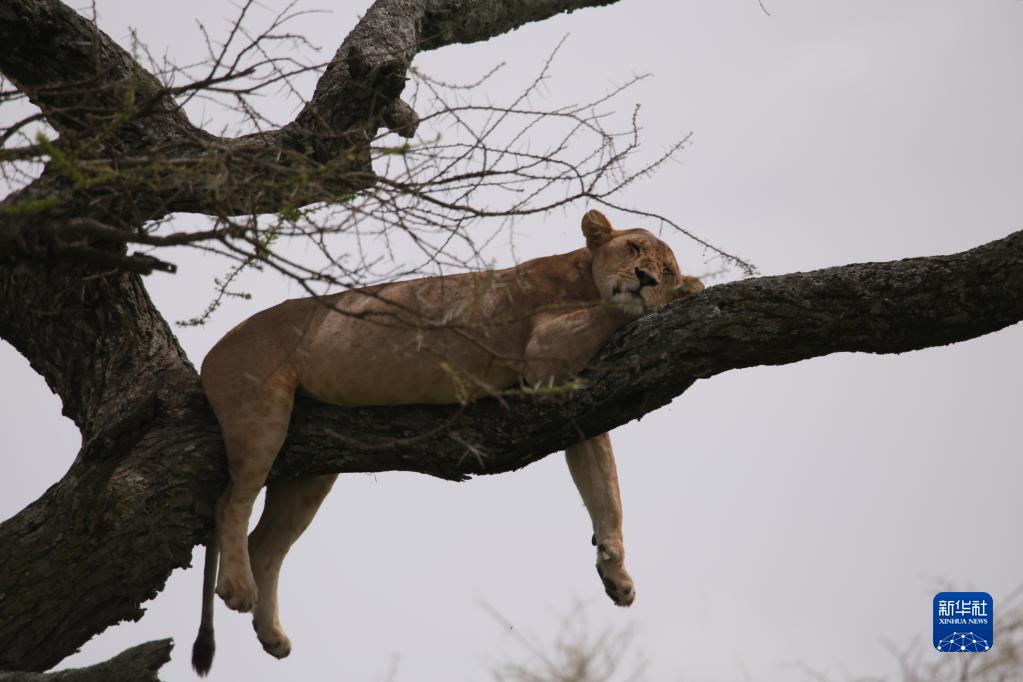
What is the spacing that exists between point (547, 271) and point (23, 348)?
2.94 metres

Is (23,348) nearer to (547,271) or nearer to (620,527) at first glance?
(547,271)

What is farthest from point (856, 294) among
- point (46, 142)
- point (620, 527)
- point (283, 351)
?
point (46, 142)

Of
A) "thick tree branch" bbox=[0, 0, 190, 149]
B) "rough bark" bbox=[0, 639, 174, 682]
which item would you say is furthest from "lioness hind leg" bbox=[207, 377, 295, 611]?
"thick tree branch" bbox=[0, 0, 190, 149]

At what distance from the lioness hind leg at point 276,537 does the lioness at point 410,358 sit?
0.01m

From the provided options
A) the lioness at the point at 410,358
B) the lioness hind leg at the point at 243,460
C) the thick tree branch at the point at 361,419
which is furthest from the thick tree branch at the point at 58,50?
the lioness hind leg at the point at 243,460

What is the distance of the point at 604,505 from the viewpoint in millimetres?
6383

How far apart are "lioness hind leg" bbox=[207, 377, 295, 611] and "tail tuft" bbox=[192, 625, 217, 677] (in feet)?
1.72

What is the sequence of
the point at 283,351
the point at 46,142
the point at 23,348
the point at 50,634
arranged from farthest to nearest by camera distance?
the point at 23,348, the point at 283,351, the point at 50,634, the point at 46,142

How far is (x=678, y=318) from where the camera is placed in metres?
5.61

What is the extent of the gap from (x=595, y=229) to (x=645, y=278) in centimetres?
54

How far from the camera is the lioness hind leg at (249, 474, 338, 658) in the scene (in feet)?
22.0

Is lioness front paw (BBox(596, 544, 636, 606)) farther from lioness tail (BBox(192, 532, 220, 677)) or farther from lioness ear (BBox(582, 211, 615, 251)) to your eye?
lioness tail (BBox(192, 532, 220, 677))

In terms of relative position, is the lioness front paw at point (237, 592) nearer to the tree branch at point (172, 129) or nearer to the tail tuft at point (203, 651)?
the tail tuft at point (203, 651)

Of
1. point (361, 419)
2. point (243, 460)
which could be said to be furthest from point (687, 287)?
point (243, 460)
